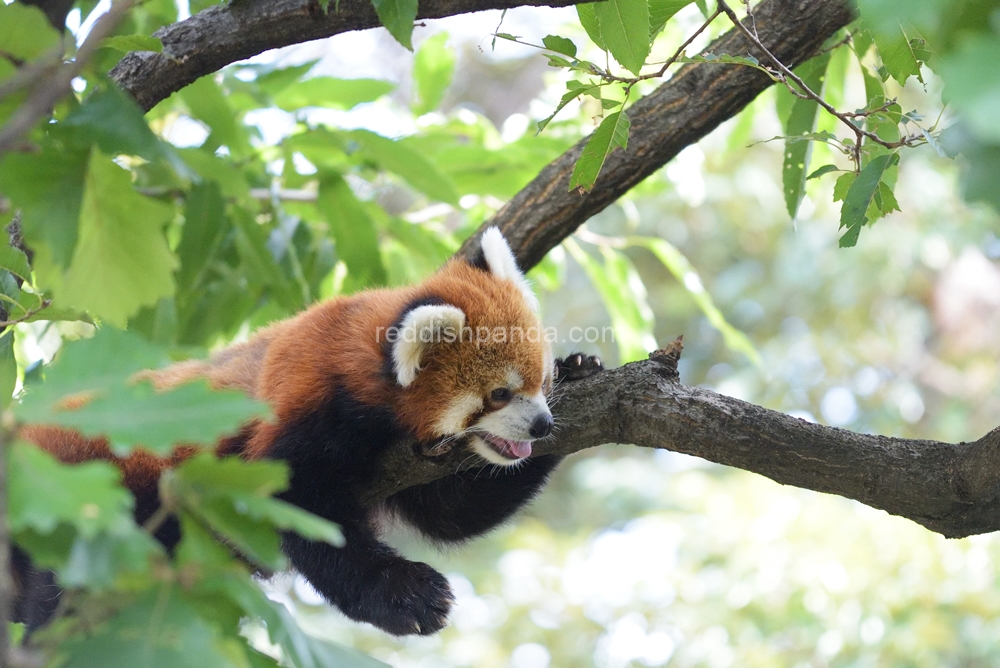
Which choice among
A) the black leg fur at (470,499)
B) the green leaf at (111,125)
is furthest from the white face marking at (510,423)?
the green leaf at (111,125)

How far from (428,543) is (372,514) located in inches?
13.6

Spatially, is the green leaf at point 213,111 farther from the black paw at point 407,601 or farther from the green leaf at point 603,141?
the black paw at point 407,601

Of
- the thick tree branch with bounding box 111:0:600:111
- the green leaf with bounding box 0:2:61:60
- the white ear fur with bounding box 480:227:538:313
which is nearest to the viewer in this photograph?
the green leaf with bounding box 0:2:61:60

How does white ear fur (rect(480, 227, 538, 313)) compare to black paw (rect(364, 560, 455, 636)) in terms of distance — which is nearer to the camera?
black paw (rect(364, 560, 455, 636))

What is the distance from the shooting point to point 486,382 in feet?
8.63

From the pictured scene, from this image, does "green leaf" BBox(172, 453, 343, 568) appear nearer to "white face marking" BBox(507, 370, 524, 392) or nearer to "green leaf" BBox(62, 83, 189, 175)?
"green leaf" BBox(62, 83, 189, 175)

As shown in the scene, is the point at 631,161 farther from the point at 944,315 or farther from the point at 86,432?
the point at 944,315

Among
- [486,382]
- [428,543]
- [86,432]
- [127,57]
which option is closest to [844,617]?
[428,543]

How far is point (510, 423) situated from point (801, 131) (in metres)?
1.32

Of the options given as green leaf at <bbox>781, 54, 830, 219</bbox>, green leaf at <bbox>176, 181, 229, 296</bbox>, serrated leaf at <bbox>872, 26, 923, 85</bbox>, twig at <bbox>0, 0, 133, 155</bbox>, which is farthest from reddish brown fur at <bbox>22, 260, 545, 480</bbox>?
twig at <bbox>0, 0, 133, 155</bbox>

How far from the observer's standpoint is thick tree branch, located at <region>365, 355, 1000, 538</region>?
1.88 m

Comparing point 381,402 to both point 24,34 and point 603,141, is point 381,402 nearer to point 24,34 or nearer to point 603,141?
point 603,141

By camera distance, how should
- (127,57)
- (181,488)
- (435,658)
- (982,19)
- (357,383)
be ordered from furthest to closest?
(435,658) → (357,383) → (127,57) → (181,488) → (982,19)

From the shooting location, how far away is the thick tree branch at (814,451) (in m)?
1.88
